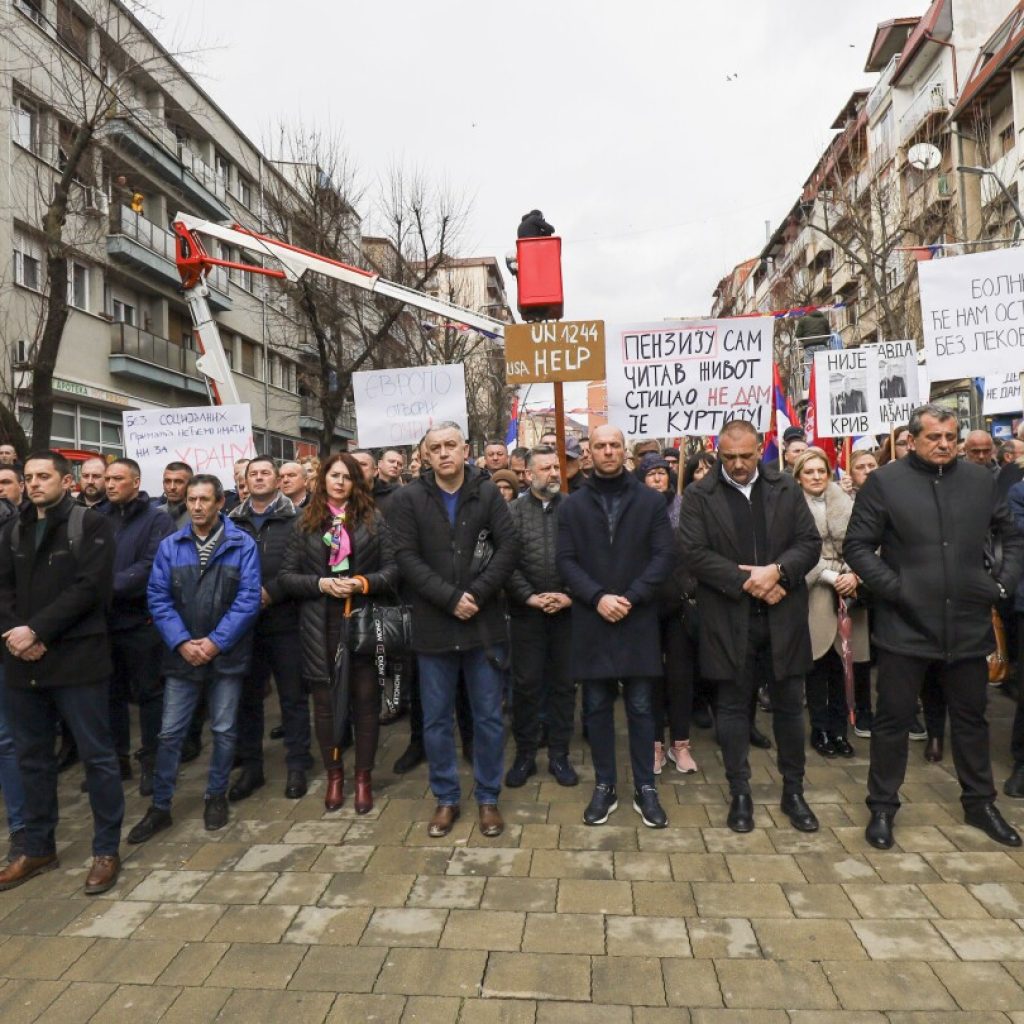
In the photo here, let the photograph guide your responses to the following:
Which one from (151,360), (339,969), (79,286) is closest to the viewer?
(339,969)

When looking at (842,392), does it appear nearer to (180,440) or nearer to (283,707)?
(283,707)

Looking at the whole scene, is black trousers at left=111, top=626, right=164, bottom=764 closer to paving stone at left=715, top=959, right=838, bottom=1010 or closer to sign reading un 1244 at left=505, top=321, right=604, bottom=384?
sign reading un 1244 at left=505, top=321, right=604, bottom=384

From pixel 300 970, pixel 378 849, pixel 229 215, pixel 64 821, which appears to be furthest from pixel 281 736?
pixel 229 215

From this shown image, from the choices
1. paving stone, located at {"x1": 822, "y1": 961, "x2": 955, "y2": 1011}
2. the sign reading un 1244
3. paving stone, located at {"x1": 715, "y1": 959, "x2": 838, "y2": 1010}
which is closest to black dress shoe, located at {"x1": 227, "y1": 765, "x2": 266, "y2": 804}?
paving stone, located at {"x1": 715, "y1": 959, "x2": 838, "y2": 1010}

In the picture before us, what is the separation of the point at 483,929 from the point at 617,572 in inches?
76.0

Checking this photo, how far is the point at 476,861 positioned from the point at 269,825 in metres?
1.28

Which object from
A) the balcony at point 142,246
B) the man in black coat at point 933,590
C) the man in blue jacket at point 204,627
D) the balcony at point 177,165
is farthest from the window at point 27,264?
the man in black coat at point 933,590

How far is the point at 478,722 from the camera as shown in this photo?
4609mm

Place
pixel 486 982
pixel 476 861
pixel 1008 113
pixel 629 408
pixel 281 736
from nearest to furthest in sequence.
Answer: pixel 486 982
pixel 476 861
pixel 281 736
pixel 629 408
pixel 1008 113

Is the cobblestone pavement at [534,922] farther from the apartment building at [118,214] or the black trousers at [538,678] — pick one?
the apartment building at [118,214]

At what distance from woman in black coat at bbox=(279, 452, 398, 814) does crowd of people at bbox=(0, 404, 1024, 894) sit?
0.02m

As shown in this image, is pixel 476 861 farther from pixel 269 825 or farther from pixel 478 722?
pixel 269 825

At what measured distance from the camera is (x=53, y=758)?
420 cm

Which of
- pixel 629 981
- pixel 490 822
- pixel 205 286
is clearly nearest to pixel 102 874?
pixel 490 822
